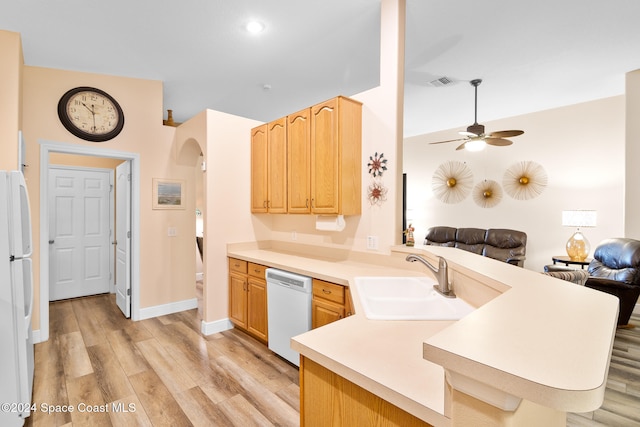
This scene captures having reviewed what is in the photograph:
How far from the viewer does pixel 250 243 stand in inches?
139

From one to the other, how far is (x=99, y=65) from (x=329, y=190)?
2.87m

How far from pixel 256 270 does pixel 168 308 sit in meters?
1.72

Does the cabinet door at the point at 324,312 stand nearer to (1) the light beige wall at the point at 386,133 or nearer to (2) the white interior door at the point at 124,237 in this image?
(1) the light beige wall at the point at 386,133

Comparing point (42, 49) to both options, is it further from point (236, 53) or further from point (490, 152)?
point (490, 152)

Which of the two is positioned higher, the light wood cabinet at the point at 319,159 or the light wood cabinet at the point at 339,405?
the light wood cabinet at the point at 319,159

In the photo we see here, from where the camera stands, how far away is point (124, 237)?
3721 mm

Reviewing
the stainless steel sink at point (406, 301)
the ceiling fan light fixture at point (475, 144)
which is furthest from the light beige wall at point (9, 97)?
the ceiling fan light fixture at point (475, 144)

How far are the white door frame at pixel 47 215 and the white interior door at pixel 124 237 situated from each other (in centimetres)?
7

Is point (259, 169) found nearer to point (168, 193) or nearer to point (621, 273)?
point (168, 193)

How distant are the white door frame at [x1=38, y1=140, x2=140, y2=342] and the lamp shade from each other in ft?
19.4

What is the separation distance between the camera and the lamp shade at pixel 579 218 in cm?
422

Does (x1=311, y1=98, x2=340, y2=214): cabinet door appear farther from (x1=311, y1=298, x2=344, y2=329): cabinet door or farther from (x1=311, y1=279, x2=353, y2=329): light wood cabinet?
(x1=311, y1=298, x2=344, y2=329): cabinet door

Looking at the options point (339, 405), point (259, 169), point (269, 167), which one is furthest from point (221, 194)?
point (339, 405)

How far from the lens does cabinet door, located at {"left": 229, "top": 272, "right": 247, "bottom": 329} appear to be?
310cm
